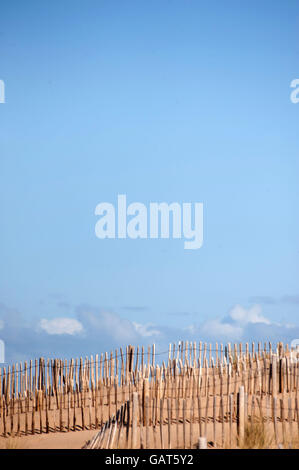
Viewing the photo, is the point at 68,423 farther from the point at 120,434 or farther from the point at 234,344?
the point at 234,344

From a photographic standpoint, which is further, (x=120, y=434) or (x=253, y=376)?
(x=253, y=376)

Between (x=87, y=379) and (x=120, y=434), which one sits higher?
(x=87, y=379)

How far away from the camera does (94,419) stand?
1262 cm

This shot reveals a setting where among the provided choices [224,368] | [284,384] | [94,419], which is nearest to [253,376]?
[284,384]
